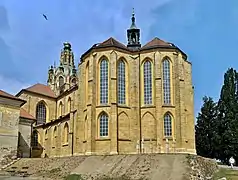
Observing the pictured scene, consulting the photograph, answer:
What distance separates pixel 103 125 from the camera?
38406 mm

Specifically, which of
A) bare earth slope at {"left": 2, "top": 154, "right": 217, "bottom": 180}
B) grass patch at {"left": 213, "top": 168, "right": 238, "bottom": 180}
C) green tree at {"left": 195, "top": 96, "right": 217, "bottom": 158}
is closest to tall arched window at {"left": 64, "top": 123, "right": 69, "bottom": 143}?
bare earth slope at {"left": 2, "top": 154, "right": 217, "bottom": 180}

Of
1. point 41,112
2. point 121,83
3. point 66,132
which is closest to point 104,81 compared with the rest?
point 121,83

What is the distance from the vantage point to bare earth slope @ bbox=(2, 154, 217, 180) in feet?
79.2

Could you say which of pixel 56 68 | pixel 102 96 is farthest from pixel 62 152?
pixel 56 68

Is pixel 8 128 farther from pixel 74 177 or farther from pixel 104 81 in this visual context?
pixel 74 177

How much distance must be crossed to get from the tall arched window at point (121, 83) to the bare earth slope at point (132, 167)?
1148 centimetres

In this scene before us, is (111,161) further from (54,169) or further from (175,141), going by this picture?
(175,141)

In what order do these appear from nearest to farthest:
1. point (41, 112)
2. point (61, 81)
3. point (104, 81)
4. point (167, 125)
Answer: point (167, 125) < point (104, 81) < point (41, 112) < point (61, 81)

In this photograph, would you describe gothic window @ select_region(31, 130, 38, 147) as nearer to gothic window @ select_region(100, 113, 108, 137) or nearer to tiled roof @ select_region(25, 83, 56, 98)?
tiled roof @ select_region(25, 83, 56, 98)

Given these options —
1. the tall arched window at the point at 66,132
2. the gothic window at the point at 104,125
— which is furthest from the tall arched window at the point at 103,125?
the tall arched window at the point at 66,132

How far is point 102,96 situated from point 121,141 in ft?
19.6

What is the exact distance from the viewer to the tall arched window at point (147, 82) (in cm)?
3988

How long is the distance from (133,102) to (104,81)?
4.44m

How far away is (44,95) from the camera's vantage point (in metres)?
64.2
